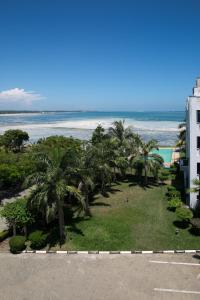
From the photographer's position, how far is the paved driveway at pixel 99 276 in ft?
58.6

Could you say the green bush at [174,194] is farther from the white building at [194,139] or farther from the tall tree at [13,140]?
the tall tree at [13,140]

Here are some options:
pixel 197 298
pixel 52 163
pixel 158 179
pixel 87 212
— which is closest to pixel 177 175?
pixel 158 179

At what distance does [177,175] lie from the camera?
45969 millimetres

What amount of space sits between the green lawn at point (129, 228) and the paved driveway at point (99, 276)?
1.60 meters

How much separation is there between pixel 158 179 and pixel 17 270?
2680 cm

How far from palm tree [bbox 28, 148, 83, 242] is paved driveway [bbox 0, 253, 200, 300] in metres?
3.46

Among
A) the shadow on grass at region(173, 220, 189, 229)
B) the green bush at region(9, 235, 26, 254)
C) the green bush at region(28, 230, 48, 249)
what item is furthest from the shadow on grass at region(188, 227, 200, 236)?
the green bush at region(9, 235, 26, 254)

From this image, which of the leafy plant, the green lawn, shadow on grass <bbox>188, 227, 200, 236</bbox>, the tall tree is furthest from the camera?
the tall tree

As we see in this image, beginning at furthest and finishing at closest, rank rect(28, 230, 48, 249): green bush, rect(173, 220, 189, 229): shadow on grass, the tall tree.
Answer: the tall tree, rect(173, 220, 189, 229): shadow on grass, rect(28, 230, 48, 249): green bush

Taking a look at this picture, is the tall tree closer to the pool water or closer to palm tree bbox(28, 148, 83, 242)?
the pool water

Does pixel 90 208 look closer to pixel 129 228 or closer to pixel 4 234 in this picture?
pixel 129 228

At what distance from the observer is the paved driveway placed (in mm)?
17875

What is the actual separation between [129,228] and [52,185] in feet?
27.2

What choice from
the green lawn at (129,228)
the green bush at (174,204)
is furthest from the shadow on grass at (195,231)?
the green bush at (174,204)
